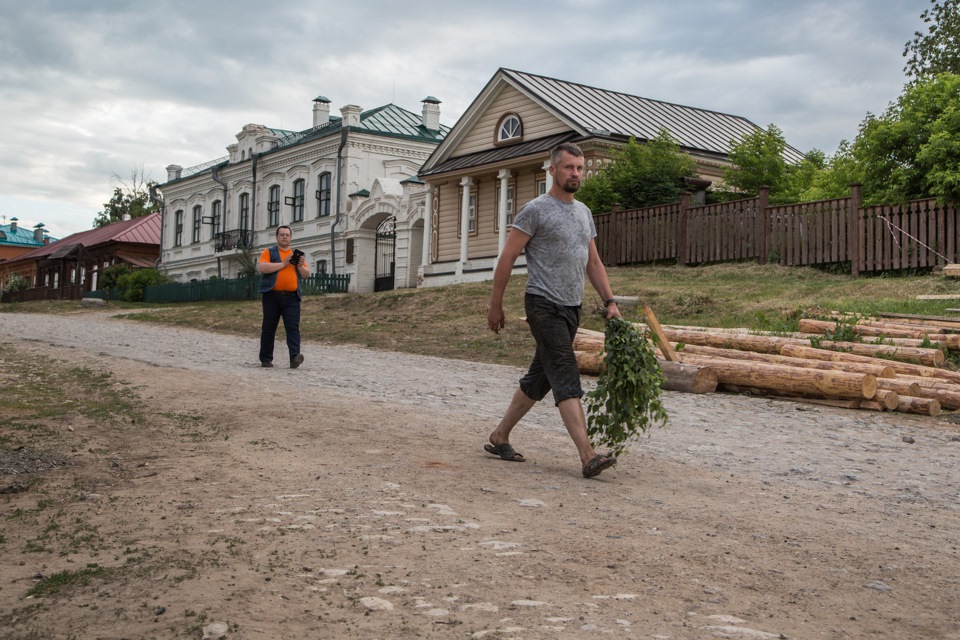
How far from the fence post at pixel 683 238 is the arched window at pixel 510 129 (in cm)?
898

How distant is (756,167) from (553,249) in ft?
79.1

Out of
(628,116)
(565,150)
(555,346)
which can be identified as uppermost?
(628,116)

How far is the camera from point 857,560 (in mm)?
4395

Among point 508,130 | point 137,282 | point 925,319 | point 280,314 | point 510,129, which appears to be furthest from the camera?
point 137,282

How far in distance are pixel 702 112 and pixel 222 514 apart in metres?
33.3

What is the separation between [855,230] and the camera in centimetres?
1945

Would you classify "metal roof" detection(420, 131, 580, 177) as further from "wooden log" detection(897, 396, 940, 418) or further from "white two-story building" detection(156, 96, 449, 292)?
"wooden log" detection(897, 396, 940, 418)

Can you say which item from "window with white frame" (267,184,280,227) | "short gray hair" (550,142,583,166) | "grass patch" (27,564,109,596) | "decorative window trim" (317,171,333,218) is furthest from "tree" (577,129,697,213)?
"grass patch" (27,564,109,596)

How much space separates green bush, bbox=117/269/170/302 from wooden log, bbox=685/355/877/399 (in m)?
35.5

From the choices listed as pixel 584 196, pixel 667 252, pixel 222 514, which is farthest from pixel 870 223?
pixel 222 514

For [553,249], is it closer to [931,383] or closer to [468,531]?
[468,531]

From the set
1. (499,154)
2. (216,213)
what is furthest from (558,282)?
(216,213)

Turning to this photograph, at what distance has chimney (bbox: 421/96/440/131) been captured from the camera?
4122cm

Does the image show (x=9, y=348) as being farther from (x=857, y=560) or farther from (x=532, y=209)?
(x=857, y=560)
